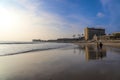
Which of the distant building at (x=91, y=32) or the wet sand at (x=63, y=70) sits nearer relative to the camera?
the wet sand at (x=63, y=70)

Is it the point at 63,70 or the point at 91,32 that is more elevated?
the point at 91,32

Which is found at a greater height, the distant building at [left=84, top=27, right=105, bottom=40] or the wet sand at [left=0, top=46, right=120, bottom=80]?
the distant building at [left=84, top=27, right=105, bottom=40]

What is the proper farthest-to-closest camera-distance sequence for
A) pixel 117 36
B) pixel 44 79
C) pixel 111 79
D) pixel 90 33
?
pixel 90 33 → pixel 117 36 → pixel 44 79 → pixel 111 79

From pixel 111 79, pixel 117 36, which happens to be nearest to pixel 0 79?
pixel 111 79

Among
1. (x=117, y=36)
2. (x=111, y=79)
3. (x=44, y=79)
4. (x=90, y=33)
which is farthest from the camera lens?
(x=90, y=33)

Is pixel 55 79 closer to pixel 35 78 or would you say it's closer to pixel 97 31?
pixel 35 78

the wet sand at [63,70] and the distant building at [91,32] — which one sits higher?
the distant building at [91,32]

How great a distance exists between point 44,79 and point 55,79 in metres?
0.60

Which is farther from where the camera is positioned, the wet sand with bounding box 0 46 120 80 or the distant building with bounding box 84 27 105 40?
the distant building with bounding box 84 27 105 40

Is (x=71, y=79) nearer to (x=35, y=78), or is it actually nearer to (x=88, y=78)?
(x=88, y=78)

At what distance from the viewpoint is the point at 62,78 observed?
300 inches

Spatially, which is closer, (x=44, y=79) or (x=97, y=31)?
(x=44, y=79)

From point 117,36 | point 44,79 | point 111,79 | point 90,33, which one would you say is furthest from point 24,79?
point 90,33

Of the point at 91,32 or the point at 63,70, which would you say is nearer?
the point at 63,70
